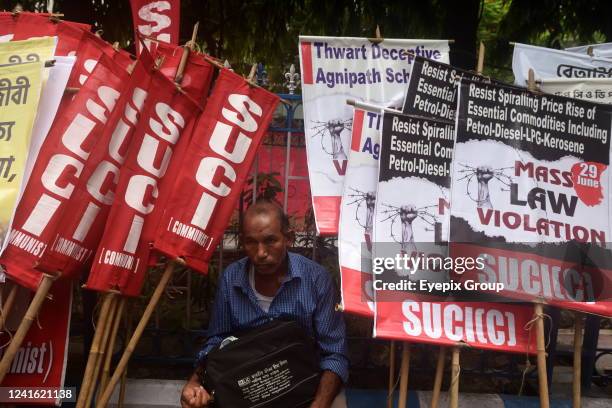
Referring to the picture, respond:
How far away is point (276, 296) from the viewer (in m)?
2.97

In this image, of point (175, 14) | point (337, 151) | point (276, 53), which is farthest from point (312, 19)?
point (337, 151)

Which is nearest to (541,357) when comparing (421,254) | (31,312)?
(421,254)

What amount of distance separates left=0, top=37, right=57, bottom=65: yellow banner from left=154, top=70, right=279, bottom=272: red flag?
763 mm

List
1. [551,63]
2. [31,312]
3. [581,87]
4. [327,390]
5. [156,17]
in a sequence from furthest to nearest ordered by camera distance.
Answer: [156,17] < [551,63] < [581,87] < [327,390] < [31,312]

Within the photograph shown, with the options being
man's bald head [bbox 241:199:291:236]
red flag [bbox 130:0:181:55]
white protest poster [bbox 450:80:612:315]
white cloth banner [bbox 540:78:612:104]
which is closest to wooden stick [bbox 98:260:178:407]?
man's bald head [bbox 241:199:291:236]

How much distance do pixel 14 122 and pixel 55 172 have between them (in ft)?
0.94

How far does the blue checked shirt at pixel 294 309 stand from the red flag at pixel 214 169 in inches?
9.1

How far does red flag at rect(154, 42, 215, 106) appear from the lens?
305 centimetres

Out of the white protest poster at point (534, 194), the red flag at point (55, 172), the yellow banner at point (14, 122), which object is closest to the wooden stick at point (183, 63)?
the red flag at point (55, 172)

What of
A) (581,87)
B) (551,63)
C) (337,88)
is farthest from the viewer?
(551,63)

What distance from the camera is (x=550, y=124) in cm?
285

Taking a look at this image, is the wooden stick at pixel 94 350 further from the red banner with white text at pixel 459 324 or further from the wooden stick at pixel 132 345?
the red banner with white text at pixel 459 324

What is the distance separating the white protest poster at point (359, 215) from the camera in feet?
9.47

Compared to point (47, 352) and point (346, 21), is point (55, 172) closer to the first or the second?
point (47, 352)
